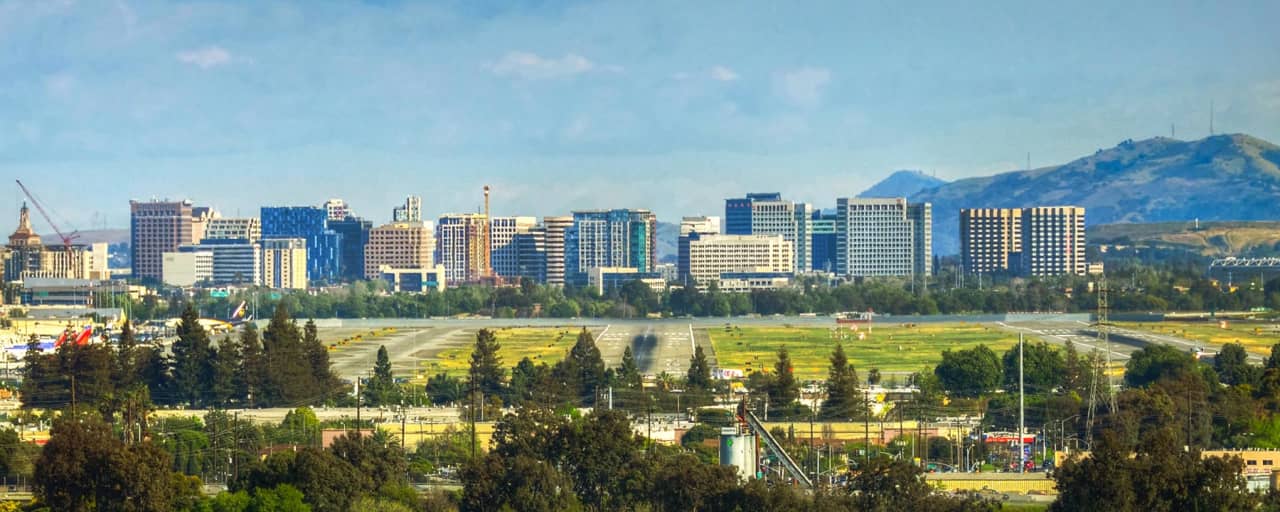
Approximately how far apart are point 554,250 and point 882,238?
33210 mm

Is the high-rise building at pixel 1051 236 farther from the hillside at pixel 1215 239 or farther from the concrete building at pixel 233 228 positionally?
the concrete building at pixel 233 228

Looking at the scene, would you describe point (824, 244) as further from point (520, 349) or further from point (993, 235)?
point (520, 349)

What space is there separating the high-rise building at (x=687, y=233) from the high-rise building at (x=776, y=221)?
2871 millimetres

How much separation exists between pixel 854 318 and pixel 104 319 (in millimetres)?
37125

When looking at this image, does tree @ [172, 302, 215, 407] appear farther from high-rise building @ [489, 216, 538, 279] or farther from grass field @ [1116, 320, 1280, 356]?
high-rise building @ [489, 216, 538, 279]

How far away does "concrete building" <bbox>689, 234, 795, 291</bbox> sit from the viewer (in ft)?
504

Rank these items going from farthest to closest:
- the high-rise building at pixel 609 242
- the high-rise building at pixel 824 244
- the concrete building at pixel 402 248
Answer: the high-rise building at pixel 824 244 < the high-rise building at pixel 609 242 < the concrete building at pixel 402 248

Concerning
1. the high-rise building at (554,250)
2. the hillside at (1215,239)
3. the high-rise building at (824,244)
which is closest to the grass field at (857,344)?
the high-rise building at (554,250)

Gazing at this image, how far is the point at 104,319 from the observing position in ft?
272

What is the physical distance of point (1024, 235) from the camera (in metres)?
160

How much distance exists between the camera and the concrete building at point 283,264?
508 ft

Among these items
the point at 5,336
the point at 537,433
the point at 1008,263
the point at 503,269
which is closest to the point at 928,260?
the point at 1008,263

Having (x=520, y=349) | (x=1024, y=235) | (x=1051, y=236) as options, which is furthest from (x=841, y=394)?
(x=1051, y=236)

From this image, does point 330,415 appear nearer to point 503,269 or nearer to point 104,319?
point 104,319
